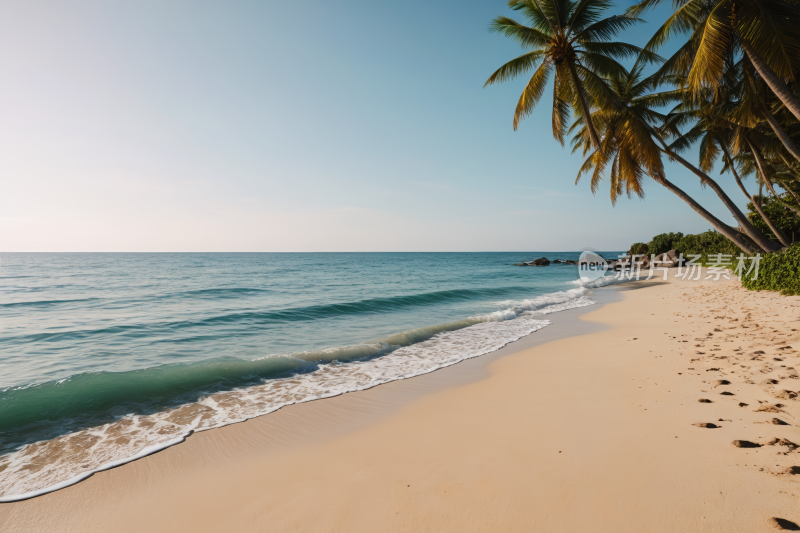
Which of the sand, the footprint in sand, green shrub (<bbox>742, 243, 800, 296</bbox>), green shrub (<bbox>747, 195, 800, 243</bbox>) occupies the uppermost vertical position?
green shrub (<bbox>747, 195, 800, 243</bbox>)

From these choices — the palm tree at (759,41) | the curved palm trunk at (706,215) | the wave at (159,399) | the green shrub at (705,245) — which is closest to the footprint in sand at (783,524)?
the wave at (159,399)

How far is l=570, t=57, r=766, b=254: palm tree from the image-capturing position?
13.2m

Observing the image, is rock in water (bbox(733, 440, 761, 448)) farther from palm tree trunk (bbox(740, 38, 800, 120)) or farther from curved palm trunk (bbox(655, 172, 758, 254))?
curved palm trunk (bbox(655, 172, 758, 254))

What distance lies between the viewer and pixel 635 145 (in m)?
13.2

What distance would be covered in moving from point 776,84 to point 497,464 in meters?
12.7

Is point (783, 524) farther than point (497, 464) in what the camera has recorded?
No

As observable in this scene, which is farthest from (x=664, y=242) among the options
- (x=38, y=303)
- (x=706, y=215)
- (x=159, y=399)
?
(x=38, y=303)

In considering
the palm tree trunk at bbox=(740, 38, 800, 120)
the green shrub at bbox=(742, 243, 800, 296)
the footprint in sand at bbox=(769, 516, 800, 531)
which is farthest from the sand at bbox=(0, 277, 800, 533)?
the green shrub at bbox=(742, 243, 800, 296)

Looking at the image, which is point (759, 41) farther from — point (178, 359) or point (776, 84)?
point (178, 359)

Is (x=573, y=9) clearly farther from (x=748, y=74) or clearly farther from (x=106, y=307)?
(x=106, y=307)

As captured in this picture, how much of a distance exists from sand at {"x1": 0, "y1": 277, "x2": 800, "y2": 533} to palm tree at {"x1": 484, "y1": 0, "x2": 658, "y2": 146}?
11.6 m

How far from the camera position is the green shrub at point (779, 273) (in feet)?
39.9

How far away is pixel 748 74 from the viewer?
12742 millimetres

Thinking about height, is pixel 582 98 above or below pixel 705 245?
above
